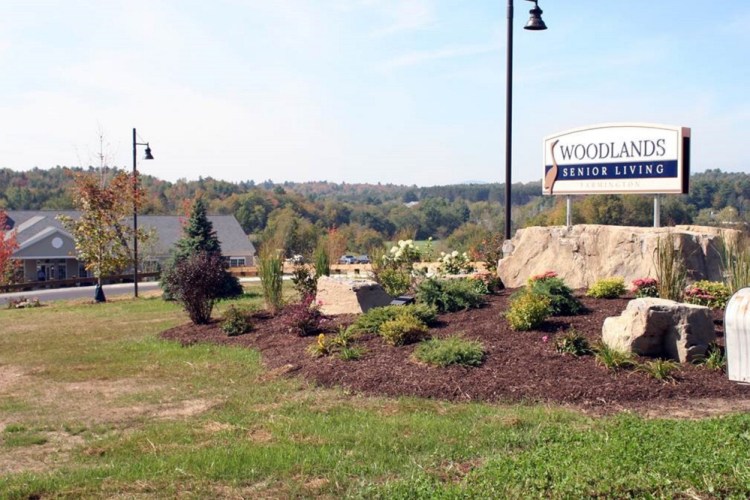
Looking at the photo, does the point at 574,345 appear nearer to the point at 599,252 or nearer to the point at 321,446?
the point at 321,446

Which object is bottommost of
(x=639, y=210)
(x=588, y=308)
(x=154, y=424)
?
(x=154, y=424)

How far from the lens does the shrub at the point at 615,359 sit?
822 centimetres

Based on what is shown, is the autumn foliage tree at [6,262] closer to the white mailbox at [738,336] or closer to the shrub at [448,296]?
the shrub at [448,296]

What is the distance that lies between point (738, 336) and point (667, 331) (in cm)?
165

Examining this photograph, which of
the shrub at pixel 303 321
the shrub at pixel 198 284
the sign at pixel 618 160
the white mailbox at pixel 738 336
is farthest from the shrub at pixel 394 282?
the white mailbox at pixel 738 336

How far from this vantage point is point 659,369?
7.96m

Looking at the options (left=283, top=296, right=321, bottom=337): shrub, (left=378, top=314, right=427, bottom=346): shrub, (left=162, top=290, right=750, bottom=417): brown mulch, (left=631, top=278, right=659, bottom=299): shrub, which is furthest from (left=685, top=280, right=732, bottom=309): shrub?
(left=283, top=296, right=321, bottom=337): shrub

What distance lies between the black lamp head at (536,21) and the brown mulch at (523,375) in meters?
5.64

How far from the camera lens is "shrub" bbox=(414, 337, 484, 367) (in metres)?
8.76

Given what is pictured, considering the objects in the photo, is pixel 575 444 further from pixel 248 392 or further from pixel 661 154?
pixel 661 154

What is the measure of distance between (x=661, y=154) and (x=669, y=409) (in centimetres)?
799

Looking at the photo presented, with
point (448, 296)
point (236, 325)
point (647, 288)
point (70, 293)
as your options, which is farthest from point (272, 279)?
point (70, 293)

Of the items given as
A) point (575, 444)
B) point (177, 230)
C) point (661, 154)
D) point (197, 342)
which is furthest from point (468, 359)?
point (177, 230)

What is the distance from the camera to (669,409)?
23.6 feet
